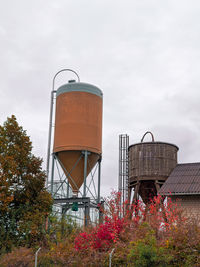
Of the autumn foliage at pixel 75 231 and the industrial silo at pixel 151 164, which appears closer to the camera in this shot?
the autumn foliage at pixel 75 231

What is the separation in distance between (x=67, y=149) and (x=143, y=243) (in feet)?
54.9

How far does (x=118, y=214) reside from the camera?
17.8 meters

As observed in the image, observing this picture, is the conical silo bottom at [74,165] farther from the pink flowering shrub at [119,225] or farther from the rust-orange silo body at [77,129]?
the pink flowering shrub at [119,225]

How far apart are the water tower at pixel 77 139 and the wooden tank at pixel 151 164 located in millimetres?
3149

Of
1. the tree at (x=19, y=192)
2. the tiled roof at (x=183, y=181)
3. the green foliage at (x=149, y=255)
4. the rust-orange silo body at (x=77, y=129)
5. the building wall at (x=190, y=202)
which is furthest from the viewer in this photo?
the rust-orange silo body at (x=77, y=129)

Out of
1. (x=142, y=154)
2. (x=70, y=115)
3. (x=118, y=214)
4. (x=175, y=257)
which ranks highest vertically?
(x=70, y=115)

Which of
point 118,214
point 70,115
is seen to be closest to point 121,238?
point 118,214

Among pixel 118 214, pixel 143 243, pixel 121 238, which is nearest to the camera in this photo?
pixel 143 243

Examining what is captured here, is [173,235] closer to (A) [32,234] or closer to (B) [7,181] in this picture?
(A) [32,234]

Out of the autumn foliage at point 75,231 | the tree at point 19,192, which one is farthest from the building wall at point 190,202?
the tree at point 19,192

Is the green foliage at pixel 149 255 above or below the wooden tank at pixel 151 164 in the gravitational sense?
below

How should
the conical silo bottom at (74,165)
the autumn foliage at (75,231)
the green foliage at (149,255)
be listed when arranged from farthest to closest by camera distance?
the conical silo bottom at (74,165)
the autumn foliage at (75,231)
the green foliage at (149,255)

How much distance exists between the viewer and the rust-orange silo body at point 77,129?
30.0 m

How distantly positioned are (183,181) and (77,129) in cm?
885
